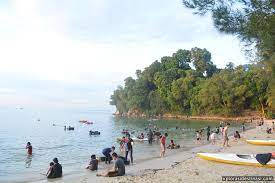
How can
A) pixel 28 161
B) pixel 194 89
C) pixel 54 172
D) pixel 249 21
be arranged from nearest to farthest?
pixel 249 21 → pixel 54 172 → pixel 28 161 → pixel 194 89

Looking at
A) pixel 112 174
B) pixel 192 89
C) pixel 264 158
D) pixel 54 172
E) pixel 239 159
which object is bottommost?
pixel 54 172

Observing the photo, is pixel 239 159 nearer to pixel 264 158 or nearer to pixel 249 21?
pixel 264 158

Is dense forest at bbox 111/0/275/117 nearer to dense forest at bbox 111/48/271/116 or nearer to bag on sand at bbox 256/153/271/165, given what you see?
dense forest at bbox 111/48/271/116

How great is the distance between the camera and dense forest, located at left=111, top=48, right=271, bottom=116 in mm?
81312

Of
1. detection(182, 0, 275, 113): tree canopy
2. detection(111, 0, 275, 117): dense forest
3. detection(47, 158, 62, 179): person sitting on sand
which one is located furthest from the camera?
detection(111, 0, 275, 117): dense forest

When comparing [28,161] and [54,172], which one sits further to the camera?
[28,161]

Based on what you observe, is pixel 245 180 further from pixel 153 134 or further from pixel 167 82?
pixel 167 82

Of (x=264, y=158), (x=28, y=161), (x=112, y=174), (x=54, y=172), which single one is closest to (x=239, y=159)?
(x=264, y=158)

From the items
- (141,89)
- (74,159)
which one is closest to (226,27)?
(74,159)

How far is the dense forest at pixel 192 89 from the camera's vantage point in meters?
81.3

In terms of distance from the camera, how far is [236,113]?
85.3m

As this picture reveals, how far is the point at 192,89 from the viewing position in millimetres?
93875

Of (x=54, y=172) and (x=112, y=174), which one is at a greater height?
(x=112, y=174)

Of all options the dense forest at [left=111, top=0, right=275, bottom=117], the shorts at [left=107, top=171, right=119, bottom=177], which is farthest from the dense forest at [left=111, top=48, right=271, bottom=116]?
the shorts at [left=107, top=171, right=119, bottom=177]
